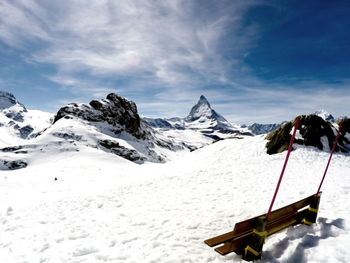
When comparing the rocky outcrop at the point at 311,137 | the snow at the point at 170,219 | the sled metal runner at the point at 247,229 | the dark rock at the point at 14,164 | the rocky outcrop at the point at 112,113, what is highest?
the rocky outcrop at the point at 112,113

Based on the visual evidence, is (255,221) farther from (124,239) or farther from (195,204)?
(195,204)

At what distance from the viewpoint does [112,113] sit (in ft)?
274

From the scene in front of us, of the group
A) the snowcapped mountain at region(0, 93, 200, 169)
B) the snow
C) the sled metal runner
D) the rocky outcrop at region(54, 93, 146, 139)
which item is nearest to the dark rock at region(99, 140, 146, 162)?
the snowcapped mountain at region(0, 93, 200, 169)

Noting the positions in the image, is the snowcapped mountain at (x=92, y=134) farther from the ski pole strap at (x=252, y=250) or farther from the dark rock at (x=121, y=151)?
the ski pole strap at (x=252, y=250)

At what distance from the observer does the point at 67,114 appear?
68.4m

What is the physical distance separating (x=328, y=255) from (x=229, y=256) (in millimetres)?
2402

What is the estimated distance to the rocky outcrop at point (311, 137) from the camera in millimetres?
21047

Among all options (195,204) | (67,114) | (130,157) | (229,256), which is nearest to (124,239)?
(229,256)

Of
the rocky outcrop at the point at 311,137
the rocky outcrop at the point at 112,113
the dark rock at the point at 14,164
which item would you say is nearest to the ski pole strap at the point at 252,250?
the rocky outcrop at the point at 311,137

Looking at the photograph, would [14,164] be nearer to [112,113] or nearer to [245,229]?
[245,229]

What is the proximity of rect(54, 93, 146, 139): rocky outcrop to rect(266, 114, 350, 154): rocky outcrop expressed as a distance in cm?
6583

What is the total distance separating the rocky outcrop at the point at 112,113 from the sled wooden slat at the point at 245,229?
2875 inches

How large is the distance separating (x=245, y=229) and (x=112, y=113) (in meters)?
84.9

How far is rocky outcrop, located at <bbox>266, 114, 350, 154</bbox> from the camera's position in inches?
829
